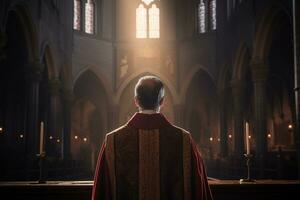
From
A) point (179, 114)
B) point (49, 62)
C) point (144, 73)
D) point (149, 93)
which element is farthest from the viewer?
point (144, 73)

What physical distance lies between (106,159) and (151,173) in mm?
276

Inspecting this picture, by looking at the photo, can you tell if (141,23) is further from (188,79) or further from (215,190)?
(215,190)

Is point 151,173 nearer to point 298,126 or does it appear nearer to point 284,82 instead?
point 298,126

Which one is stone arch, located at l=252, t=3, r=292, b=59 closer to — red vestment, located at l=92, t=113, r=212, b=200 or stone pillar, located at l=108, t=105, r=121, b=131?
stone pillar, located at l=108, t=105, r=121, b=131

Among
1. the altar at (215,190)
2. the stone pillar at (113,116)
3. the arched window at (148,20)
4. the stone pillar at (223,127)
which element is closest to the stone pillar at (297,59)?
the altar at (215,190)

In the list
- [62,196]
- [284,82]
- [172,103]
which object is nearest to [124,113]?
[172,103]

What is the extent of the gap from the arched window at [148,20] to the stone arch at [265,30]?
38.7ft

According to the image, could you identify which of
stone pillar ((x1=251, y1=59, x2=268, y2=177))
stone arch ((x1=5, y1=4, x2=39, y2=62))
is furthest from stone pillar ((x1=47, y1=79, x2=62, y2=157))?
stone pillar ((x1=251, y1=59, x2=268, y2=177))

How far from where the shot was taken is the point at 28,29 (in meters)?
16.3

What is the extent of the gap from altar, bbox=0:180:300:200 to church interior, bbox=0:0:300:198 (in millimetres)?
7746

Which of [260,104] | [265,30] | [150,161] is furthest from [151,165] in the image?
[260,104]

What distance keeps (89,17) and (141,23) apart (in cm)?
311

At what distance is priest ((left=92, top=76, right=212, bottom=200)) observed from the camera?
2797 millimetres

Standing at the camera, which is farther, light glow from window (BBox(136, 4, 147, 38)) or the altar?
light glow from window (BBox(136, 4, 147, 38))
